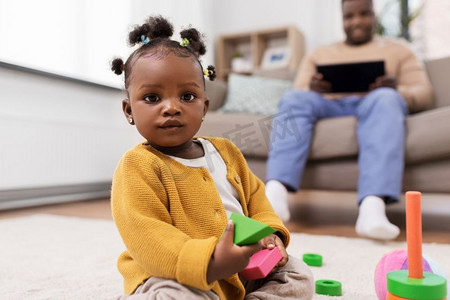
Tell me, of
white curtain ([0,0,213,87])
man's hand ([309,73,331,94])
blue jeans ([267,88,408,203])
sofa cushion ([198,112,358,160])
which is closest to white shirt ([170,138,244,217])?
blue jeans ([267,88,408,203])

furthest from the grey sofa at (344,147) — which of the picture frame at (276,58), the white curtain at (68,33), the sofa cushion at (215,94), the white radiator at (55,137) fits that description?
the picture frame at (276,58)

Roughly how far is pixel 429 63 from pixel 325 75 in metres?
0.71

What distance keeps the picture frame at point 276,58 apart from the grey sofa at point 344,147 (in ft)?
5.30

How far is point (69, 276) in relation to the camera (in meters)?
0.90

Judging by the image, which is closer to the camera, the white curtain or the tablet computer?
the tablet computer

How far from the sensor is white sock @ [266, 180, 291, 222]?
130cm

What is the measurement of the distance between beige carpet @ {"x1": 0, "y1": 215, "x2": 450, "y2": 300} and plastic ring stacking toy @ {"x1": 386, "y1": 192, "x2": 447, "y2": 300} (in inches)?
10.3

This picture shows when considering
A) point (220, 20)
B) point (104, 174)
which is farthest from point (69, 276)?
point (220, 20)

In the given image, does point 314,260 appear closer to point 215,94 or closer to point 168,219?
point 168,219

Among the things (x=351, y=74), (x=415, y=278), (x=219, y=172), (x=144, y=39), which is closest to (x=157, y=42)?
(x=144, y=39)

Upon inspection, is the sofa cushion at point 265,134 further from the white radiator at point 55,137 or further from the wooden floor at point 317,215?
the white radiator at point 55,137

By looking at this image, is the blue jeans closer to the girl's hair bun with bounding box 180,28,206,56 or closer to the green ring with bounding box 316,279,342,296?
the green ring with bounding box 316,279,342,296

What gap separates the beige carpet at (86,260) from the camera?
80 centimetres

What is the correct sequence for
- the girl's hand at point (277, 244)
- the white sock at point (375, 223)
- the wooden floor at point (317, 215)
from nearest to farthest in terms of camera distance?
the girl's hand at point (277, 244), the white sock at point (375, 223), the wooden floor at point (317, 215)
